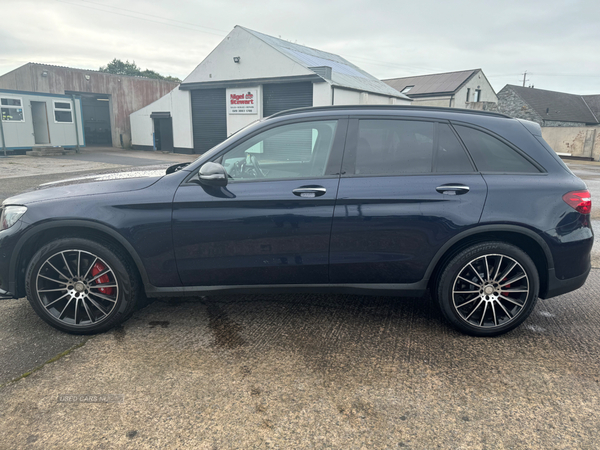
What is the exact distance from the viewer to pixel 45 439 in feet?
7.32

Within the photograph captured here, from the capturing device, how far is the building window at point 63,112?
77.6 feet

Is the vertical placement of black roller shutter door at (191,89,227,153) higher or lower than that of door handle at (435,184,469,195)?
higher

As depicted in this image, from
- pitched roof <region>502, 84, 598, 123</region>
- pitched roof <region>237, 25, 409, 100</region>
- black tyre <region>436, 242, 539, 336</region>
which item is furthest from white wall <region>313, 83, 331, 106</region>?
pitched roof <region>502, 84, 598, 123</region>

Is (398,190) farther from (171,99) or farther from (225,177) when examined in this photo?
(171,99)

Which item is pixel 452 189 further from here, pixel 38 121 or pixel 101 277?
pixel 38 121

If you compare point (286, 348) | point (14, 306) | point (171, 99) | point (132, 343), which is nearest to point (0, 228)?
point (14, 306)

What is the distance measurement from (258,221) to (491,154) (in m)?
1.83

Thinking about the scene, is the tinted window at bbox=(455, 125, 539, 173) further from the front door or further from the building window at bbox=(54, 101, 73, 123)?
the building window at bbox=(54, 101, 73, 123)

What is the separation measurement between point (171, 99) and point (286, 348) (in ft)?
83.3

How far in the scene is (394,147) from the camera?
3297 millimetres

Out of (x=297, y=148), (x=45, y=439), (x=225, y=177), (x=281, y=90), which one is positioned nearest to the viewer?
(x=45, y=439)

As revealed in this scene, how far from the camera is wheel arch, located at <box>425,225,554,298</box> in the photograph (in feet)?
10.4

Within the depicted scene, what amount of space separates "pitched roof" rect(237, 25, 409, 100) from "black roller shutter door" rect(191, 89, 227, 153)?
4.00 m

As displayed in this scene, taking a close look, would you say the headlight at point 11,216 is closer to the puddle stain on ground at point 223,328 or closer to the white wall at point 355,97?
the puddle stain on ground at point 223,328
